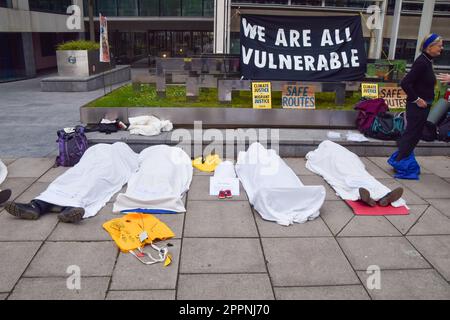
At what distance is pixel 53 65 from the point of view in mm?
25016

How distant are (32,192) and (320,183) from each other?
14.7 ft

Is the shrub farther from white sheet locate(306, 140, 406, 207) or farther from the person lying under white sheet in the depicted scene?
white sheet locate(306, 140, 406, 207)

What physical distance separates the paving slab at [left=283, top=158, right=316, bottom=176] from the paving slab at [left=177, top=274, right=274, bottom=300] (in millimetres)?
3357

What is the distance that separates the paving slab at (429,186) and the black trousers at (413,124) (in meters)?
0.55

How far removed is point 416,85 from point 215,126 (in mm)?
4099

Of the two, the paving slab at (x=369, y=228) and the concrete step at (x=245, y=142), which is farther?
the concrete step at (x=245, y=142)

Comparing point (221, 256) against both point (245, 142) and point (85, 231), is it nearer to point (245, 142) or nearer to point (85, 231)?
point (85, 231)

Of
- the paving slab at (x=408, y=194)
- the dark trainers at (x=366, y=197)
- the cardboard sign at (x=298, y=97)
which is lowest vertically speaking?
the paving slab at (x=408, y=194)

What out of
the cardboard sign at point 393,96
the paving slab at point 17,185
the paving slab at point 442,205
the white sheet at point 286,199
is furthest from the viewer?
the cardboard sign at point 393,96

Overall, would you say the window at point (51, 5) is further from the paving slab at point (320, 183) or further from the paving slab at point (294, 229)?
the paving slab at point (294, 229)

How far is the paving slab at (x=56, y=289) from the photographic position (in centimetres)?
350

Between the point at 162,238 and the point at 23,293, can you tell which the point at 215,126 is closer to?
the point at 162,238

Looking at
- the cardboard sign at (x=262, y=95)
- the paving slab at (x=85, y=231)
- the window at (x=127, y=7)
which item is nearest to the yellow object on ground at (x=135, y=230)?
the paving slab at (x=85, y=231)
